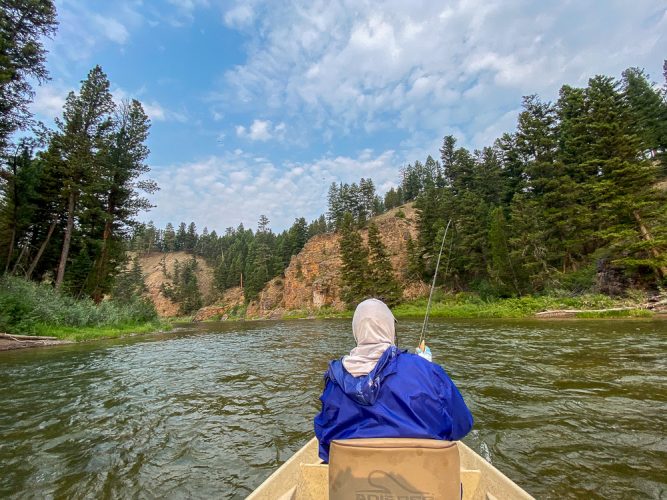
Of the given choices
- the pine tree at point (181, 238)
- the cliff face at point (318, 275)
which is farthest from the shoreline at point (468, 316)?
the pine tree at point (181, 238)

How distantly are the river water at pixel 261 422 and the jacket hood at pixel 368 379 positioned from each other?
260 centimetres

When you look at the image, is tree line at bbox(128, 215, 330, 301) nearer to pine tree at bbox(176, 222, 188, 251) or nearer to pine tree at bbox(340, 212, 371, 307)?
pine tree at bbox(176, 222, 188, 251)

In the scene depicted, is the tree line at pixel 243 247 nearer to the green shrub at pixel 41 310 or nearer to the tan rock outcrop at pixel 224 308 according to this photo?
the tan rock outcrop at pixel 224 308

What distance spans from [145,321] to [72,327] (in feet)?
34.8

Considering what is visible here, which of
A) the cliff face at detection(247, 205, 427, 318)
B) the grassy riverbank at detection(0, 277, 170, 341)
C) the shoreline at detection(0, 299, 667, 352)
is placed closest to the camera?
the shoreline at detection(0, 299, 667, 352)

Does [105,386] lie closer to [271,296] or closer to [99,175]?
[99,175]

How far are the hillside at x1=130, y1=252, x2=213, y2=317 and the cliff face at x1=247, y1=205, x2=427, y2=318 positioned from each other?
2916cm

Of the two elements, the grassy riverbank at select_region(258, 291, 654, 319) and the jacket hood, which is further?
the grassy riverbank at select_region(258, 291, 654, 319)

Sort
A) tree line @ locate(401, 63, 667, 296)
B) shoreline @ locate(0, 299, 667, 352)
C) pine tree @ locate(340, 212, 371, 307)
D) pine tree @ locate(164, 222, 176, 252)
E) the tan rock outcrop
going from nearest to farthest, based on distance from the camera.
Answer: shoreline @ locate(0, 299, 667, 352)
tree line @ locate(401, 63, 667, 296)
pine tree @ locate(340, 212, 371, 307)
the tan rock outcrop
pine tree @ locate(164, 222, 176, 252)

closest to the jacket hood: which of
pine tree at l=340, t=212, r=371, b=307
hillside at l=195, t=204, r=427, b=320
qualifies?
pine tree at l=340, t=212, r=371, b=307

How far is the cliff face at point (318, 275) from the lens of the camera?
217 ft

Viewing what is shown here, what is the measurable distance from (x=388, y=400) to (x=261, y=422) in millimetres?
4851

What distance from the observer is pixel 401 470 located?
203 centimetres

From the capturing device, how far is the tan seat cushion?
2025 millimetres
